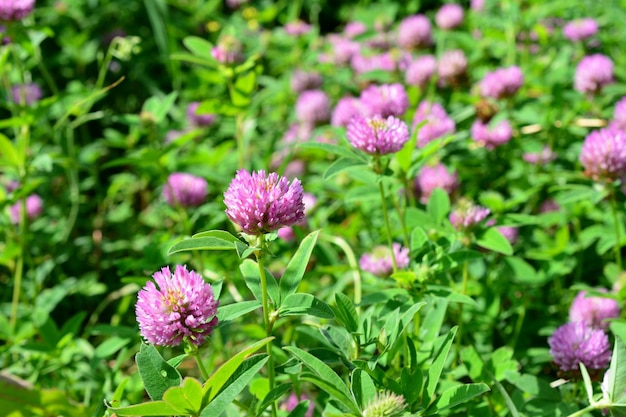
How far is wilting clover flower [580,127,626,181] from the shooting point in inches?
71.7

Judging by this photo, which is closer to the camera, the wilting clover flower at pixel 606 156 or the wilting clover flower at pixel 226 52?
the wilting clover flower at pixel 606 156

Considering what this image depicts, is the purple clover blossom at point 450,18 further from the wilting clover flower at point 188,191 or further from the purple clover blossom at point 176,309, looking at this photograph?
the purple clover blossom at point 176,309

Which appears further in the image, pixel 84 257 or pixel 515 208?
pixel 84 257

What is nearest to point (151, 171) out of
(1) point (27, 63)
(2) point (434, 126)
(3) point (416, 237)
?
(1) point (27, 63)

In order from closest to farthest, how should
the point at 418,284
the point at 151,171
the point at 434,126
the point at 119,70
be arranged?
the point at 418,284
the point at 434,126
the point at 151,171
the point at 119,70

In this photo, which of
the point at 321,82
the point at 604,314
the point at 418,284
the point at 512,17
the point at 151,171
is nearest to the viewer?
the point at 418,284

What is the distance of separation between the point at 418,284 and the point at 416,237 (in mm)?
104

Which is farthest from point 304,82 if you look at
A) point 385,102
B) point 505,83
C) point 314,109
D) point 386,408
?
point 386,408

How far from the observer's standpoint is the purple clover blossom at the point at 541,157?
254 cm

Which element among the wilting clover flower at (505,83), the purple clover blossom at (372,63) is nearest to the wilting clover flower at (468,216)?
the wilting clover flower at (505,83)

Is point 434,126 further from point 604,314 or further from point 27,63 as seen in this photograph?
point 27,63

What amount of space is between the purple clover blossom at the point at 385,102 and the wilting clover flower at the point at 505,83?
1.67 ft

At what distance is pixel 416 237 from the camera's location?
157 cm

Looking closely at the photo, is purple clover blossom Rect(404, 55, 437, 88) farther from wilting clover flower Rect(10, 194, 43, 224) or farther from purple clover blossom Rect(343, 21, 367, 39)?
wilting clover flower Rect(10, 194, 43, 224)
